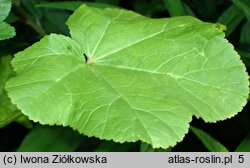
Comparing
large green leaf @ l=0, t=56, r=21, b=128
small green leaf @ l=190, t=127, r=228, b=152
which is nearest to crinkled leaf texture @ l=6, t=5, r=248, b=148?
large green leaf @ l=0, t=56, r=21, b=128

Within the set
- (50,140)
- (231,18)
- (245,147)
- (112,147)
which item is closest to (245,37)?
(231,18)

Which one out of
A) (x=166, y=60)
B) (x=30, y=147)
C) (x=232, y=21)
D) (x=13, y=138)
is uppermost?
(x=166, y=60)

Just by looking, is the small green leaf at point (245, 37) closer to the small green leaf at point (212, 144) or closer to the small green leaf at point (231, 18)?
the small green leaf at point (231, 18)

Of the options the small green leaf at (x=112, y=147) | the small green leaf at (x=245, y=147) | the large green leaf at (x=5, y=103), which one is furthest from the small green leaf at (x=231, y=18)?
the large green leaf at (x=5, y=103)

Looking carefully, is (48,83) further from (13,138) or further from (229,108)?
(13,138)

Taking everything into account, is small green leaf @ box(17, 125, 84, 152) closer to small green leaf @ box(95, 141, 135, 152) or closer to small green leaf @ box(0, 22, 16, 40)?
small green leaf @ box(95, 141, 135, 152)

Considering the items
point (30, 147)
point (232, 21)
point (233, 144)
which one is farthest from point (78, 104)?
point (233, 144)

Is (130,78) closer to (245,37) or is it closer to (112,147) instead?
(112,147)
